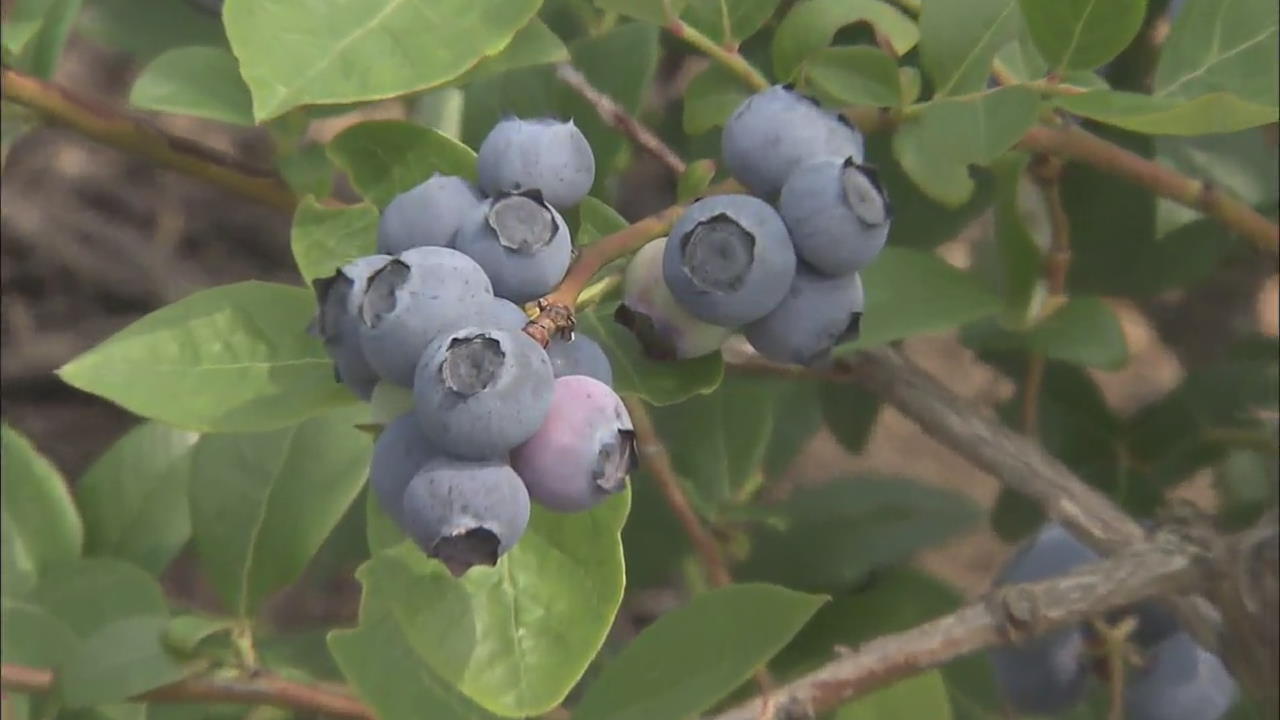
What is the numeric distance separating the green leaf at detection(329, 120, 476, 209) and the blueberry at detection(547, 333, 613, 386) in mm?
185

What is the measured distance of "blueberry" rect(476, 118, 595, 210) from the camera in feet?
2.26

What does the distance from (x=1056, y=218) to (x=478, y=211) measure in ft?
1.88

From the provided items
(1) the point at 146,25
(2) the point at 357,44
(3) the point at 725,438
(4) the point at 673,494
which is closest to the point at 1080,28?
(2) the point at 357,44

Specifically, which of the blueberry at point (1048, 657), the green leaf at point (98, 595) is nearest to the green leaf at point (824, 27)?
the blueberry at point (1048, 657)

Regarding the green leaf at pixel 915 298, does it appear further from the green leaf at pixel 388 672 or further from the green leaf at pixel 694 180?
the green leaf at pixel 388 672

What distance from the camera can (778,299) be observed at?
693 mm

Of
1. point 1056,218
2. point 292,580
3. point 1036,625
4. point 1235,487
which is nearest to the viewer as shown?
point 1036,625

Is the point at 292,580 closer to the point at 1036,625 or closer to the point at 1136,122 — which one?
the point at 1036,625

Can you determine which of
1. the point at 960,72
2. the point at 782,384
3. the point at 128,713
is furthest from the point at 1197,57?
the point at 128,713

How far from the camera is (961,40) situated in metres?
0.83

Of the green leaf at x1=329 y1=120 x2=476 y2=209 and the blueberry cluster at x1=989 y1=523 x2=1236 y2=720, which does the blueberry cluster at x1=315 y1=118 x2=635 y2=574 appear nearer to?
the green leaf at x1=329 y1=120 x2=476 y2=209

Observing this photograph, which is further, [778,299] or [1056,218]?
[1056,218]

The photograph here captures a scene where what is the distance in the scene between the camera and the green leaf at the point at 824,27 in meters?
0.85

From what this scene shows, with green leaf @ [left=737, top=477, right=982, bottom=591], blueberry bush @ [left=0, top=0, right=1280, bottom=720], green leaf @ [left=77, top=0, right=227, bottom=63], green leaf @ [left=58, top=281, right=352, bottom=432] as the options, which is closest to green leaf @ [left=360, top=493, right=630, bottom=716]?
blueberry bush @ [left=0, top=0, right=1280, bottom=720]
